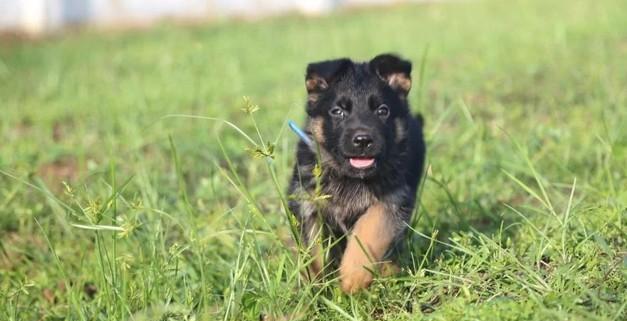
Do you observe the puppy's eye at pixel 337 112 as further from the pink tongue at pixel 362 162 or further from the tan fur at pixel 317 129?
the pink tongue at pixel 362 162

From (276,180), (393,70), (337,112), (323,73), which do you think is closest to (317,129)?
(337,112)

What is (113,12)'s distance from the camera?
19.1 m

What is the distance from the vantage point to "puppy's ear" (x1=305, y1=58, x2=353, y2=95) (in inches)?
155

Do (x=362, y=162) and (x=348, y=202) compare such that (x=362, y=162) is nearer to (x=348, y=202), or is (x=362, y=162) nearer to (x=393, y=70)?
(x=348, y=202)

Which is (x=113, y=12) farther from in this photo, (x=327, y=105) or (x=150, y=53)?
(x=327, y=105)

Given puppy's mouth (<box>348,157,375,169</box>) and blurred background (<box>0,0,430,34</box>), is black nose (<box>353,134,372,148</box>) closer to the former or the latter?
puppy's mouth (<box>348,157,375,169</box>)

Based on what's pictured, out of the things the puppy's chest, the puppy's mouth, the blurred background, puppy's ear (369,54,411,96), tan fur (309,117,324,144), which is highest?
puppy's ear (369,54,411,96)

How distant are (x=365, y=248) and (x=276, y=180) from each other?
51 centimetres

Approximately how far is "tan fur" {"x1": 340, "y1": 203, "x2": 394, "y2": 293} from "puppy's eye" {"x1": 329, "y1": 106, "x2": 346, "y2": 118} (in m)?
0.42

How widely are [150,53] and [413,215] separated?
9.50 metres

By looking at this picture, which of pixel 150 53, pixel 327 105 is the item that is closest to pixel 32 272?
pixel 327 105

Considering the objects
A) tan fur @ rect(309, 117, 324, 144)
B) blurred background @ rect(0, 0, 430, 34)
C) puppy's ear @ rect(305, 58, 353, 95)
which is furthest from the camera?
blurred background @ rect(0, 0, 430, 34)

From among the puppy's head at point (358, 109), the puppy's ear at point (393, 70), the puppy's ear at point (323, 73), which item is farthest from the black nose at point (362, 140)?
the puppy's ear at point (393, 70)

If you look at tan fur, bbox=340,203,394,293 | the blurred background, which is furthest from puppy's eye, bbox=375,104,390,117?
the blurred background
